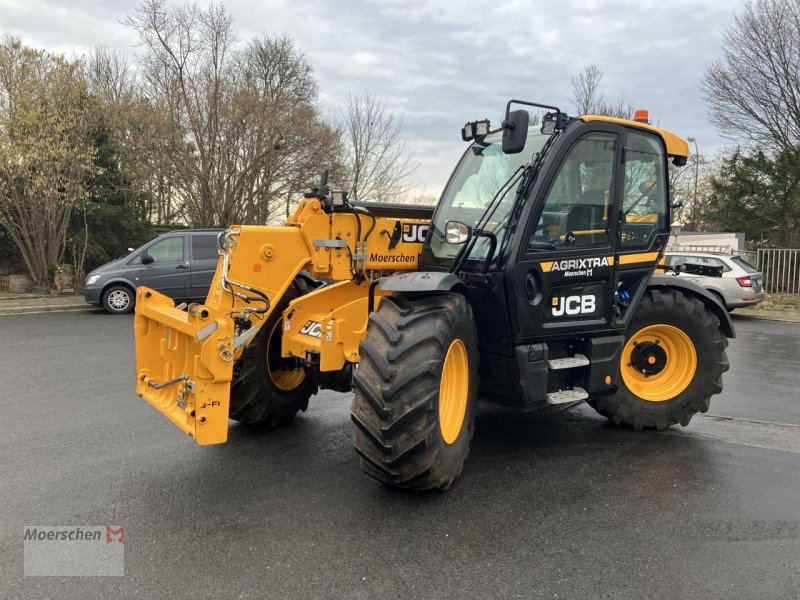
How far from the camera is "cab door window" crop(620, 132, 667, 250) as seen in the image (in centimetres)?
465

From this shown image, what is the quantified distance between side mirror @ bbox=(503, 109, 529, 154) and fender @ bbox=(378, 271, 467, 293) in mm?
926

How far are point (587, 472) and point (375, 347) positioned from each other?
1.97 metres

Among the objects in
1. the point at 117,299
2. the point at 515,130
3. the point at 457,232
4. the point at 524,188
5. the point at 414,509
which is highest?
the point at 515,130

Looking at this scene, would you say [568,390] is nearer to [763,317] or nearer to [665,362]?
[665,362]

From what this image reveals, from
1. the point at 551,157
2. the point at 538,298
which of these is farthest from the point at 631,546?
the point at 551,157

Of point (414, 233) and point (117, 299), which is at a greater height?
point (414, 233)

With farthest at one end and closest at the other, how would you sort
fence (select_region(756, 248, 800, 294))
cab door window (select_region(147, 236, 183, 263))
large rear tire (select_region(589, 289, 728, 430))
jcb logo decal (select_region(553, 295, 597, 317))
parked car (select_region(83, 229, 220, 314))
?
fence (select_region(756, 248, 800, 294)), cab door window (select_region(147, 236, 183, 263)), parked car (select_region(83, 229, 220, 314)), large rear tire (select_region(589, 289, 728, 430)), jcb logo decal (select_region(553, 295, 597, 317))

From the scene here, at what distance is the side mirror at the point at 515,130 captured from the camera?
12.4 ft

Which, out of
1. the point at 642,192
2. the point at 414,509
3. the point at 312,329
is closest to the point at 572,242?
the point at 642,192

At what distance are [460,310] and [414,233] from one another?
1.21m

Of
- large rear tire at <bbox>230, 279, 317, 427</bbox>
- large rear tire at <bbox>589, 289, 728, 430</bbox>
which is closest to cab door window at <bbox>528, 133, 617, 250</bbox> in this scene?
large rear tire at <bbox>589, 289, 728, 430</bbox>

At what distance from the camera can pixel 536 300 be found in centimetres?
420

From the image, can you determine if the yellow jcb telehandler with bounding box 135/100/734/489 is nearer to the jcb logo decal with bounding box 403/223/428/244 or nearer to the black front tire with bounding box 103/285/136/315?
the jcb logo decal with bounding box 403/223/428/244

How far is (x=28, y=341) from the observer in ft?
31.7
